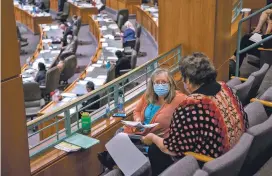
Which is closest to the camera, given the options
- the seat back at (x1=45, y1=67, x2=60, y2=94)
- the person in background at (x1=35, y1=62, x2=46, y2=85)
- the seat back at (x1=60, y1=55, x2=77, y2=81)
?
the seat back at (x1=45, y1=67, x2=60, y2=94)

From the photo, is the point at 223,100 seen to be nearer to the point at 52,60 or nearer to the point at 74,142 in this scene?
the point at 74,142

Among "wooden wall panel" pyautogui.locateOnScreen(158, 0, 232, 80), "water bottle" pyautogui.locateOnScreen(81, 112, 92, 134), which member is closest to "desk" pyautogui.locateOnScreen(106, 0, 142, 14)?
"wooden wall panel" pyautogui.locateOnScreen(158, 0, 232, 80)

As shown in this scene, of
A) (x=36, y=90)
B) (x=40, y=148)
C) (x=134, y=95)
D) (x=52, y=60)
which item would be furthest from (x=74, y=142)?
(x=52, y=60)

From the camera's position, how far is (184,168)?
9.34ft

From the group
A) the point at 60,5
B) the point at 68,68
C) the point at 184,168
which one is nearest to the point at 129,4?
the point at 60,5

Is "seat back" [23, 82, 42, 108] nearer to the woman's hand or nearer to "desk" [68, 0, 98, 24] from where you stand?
the woman's hand

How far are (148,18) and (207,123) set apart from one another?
448 inches

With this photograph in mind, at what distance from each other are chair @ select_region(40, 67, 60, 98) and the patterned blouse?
560cm

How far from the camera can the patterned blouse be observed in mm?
2900

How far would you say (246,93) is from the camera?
4422mm

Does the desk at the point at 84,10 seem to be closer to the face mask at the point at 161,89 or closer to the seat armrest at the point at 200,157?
the face mask at the point at 161,89

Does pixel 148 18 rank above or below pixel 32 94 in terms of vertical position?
above

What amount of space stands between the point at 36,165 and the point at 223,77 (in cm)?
321

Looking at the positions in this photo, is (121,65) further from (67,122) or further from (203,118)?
(203,118)
